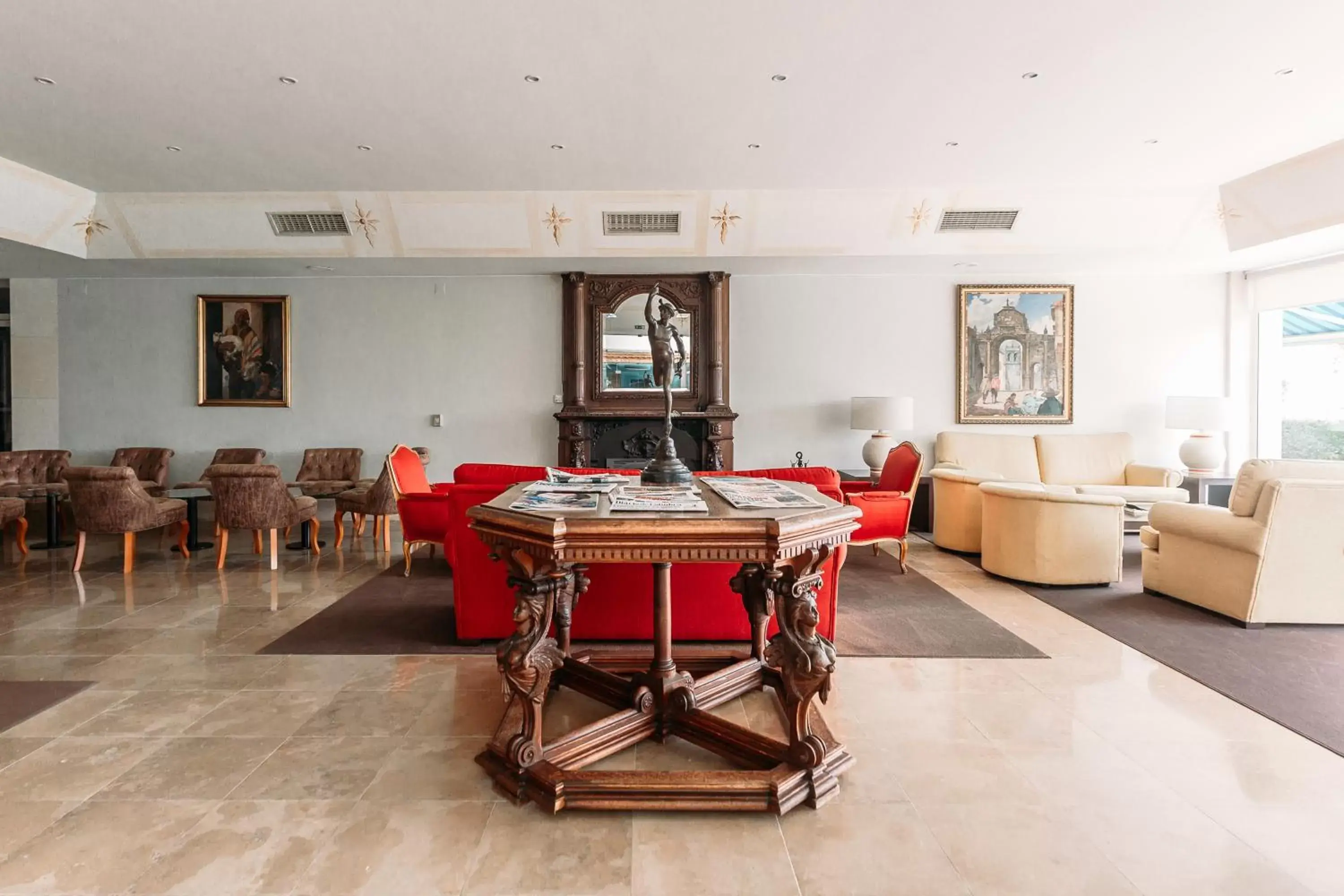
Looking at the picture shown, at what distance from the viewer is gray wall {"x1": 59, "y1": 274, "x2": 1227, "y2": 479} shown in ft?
24.1

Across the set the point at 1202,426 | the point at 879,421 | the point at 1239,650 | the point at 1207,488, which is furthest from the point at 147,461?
the point at 1202,426

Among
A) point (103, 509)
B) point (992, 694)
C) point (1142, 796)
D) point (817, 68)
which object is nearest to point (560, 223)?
point (817, 68)

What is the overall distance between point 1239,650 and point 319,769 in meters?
4.29

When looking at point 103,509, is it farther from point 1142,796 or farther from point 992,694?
point 1142,796

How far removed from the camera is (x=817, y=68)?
3.81 metres

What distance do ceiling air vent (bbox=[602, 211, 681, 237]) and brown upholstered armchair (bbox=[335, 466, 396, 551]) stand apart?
3.01 meters

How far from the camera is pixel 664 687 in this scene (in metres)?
2.48

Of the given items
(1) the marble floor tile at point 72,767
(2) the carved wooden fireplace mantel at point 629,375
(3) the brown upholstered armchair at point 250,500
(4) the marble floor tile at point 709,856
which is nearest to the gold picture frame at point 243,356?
(3) the brown upholstered armchair at point 250,500

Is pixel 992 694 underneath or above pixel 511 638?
underneath

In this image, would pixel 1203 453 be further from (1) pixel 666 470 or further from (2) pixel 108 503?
(2) pixel 108 503

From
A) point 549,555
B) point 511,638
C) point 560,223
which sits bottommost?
point 511,638

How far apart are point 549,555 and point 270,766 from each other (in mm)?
1370

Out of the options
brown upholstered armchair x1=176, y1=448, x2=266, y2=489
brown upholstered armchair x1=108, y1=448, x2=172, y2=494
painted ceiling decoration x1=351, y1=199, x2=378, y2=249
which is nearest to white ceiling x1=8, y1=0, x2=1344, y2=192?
painted ceiling decoration x1=351, y1=199, x2=378, y2=249

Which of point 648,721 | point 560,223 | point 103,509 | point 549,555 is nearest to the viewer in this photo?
point 549,555
